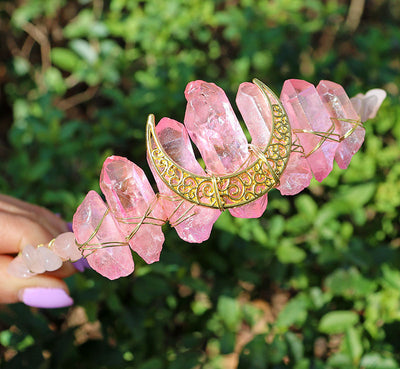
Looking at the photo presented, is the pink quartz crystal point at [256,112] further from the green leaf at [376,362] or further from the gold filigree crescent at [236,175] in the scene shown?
the green leaf at [376,362]

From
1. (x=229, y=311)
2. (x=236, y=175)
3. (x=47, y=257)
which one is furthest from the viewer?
(x=229, y=311)

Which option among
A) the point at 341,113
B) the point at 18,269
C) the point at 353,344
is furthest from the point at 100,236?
the point at 353,344

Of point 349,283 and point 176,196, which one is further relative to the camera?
point 349,283

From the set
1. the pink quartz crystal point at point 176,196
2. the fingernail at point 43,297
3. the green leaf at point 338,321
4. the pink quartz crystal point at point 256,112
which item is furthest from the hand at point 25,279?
the green leaf at point 338,321

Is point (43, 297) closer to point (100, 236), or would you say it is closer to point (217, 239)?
point (100, 236)

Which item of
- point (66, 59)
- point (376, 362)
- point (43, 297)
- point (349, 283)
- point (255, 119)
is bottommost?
point (376, 362)

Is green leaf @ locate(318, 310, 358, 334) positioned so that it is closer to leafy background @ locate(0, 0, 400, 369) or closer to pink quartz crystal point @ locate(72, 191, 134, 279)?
leafy background @ locate(0, 0, 400, 369)

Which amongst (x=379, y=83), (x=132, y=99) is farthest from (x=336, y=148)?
(x=379, y=83)

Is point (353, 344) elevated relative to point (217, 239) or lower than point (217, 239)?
lower
